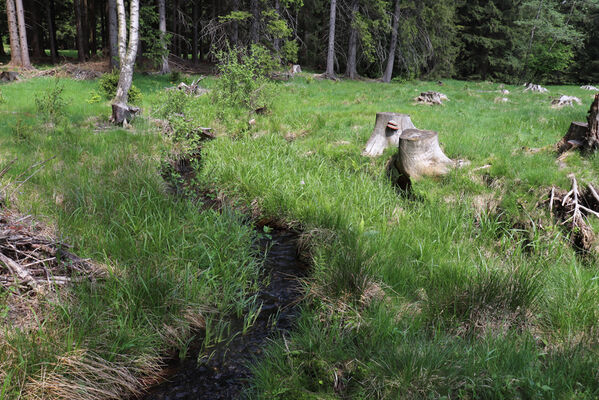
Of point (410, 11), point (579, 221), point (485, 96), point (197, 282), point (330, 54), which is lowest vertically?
point (197, 282)

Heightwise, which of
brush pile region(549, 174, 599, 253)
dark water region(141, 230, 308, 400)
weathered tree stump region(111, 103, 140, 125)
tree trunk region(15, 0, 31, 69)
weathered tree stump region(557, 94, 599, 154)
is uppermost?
tree trunk region(15, 0, 31, 69)

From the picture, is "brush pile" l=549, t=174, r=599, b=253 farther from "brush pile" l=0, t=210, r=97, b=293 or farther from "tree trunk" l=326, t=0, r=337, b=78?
"tree trunk" l=326, t=0, r=337, b=78

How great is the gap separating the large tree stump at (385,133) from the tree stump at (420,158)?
111 cm

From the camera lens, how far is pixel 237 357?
3.11 meters

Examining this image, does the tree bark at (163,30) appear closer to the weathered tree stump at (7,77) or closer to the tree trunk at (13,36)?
the weathered tree stump at (7,77)

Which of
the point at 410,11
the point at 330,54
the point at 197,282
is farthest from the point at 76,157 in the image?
the point at 410,11

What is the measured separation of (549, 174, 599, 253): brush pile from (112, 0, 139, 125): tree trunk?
8906mm

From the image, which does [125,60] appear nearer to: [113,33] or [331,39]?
[113,33]

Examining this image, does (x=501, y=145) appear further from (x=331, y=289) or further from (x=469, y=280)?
(x=331, y=289)

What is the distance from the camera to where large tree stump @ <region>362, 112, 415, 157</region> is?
6.98m

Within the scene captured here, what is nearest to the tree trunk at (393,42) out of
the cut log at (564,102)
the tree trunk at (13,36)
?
the cut log at (564,102)

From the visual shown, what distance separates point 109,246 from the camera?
12.8ft

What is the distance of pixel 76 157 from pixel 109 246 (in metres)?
3.15

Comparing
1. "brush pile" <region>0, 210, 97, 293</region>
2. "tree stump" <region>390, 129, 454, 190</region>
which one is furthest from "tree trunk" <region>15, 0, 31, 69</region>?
"tree stump" <region>390, 129, 454, 190</region>
